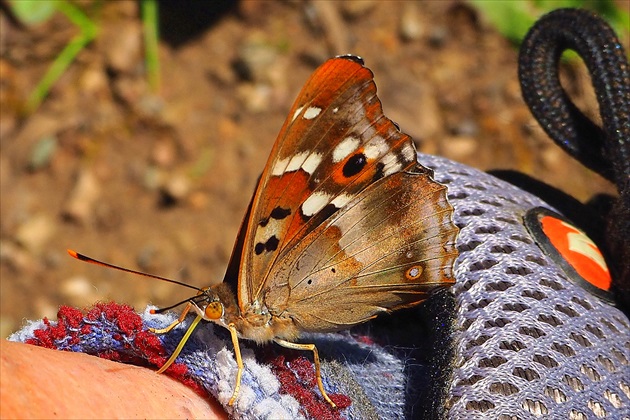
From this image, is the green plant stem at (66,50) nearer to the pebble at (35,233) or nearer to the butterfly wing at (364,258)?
the pebble at (35,233)

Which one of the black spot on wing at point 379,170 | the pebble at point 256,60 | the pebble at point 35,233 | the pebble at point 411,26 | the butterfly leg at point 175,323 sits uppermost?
the pebble at point 411,26

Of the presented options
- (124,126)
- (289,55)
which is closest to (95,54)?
(124,126)

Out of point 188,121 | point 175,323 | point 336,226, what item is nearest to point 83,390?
point 175,323

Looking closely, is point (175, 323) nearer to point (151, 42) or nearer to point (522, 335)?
point (522, 335)

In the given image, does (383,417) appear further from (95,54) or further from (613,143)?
(95,54)

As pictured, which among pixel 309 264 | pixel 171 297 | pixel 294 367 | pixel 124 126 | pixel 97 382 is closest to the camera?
pixel 97 382

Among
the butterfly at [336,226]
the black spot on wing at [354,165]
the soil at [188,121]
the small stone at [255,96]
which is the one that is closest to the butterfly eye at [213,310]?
the butterfly at [336,226]

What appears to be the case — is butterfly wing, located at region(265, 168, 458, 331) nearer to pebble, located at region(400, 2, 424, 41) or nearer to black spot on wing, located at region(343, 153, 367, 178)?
black spot on wing, located at region(343, 153, 367, 178)
